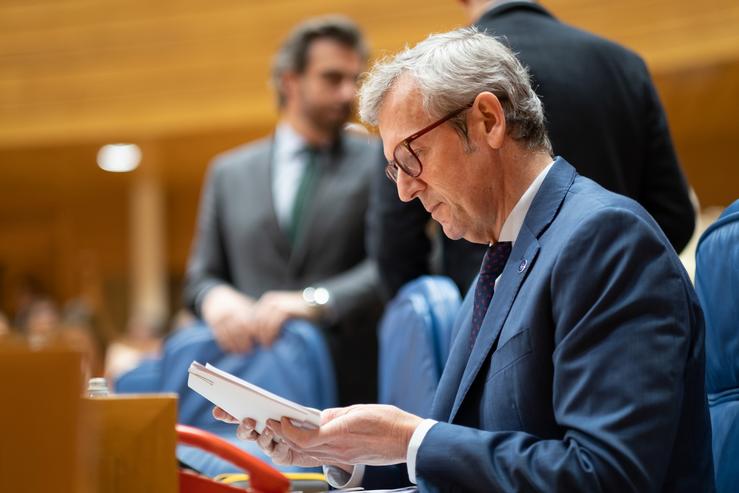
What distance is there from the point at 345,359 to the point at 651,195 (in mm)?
1515

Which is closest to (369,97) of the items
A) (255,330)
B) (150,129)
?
(255,330)

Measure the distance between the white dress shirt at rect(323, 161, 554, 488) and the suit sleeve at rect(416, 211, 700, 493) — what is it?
0.02 meters

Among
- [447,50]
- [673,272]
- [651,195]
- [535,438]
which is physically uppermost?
[447,50]

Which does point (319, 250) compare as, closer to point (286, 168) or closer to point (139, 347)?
point (286, 168)

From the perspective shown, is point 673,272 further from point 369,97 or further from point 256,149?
point 256,149

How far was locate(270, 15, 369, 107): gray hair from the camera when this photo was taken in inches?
156

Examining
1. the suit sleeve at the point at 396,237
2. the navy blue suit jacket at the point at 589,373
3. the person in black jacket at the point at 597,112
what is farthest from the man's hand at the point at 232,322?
A: the navy blue suit jacket at the point at 589,373

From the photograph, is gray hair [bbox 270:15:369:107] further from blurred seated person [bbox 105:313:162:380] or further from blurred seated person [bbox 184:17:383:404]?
blurred seated person [bbox 105:313:162:380]

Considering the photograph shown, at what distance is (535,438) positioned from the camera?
4.72 ft

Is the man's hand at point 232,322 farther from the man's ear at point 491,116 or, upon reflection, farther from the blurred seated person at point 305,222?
the man's ear at point 491,116

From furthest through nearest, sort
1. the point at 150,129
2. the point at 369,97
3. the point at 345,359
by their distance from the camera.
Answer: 1. the point at 150,129
2. the point at 345,359
3. the point at 369,97

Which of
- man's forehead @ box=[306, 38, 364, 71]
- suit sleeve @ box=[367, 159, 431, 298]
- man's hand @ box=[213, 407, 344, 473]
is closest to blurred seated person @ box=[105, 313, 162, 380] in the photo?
man's forehead @ box=[306, 38, 364, 71]

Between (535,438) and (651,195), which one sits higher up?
(651,195)

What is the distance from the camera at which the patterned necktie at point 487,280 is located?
175cm
